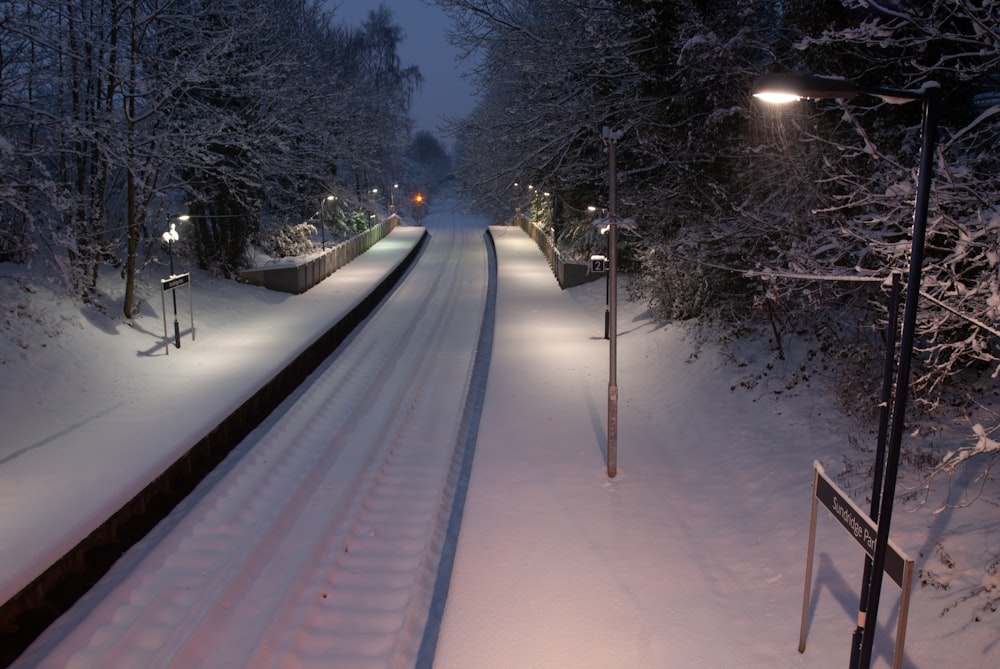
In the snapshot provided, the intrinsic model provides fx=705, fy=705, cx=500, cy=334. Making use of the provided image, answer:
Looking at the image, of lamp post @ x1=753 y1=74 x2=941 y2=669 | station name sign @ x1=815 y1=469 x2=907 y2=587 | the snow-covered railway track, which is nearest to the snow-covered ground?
the snow-covered railway track

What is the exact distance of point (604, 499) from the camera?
34.1 ft

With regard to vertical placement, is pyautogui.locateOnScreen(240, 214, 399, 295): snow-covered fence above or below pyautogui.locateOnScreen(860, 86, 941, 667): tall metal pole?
below

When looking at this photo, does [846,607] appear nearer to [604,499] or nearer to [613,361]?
[604,499]

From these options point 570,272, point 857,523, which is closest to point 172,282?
point 570,272

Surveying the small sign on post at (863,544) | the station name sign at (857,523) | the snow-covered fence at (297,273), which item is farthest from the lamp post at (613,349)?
the snow-covered fence at (297,273)

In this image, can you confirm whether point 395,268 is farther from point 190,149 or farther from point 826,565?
point 826,565

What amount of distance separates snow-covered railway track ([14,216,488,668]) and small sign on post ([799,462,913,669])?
411cm

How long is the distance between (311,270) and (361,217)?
23.4m

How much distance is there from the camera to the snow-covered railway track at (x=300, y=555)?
732cm

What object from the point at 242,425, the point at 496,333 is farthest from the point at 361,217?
the point at 242,425

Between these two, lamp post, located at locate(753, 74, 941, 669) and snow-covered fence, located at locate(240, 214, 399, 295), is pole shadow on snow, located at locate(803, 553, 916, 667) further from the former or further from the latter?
snow-covered fence, located at locate(240, 214, 399, 295)

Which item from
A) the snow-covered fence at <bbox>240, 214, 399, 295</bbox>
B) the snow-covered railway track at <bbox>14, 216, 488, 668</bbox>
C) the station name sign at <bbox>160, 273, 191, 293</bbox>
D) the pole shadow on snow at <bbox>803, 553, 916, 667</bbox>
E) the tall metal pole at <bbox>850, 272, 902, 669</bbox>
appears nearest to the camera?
the tall metal pole at <bbox>850, 272, 902, 669</bbox>

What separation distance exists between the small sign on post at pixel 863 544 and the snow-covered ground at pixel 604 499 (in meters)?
1.06

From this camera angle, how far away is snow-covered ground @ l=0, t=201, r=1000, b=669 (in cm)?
691
